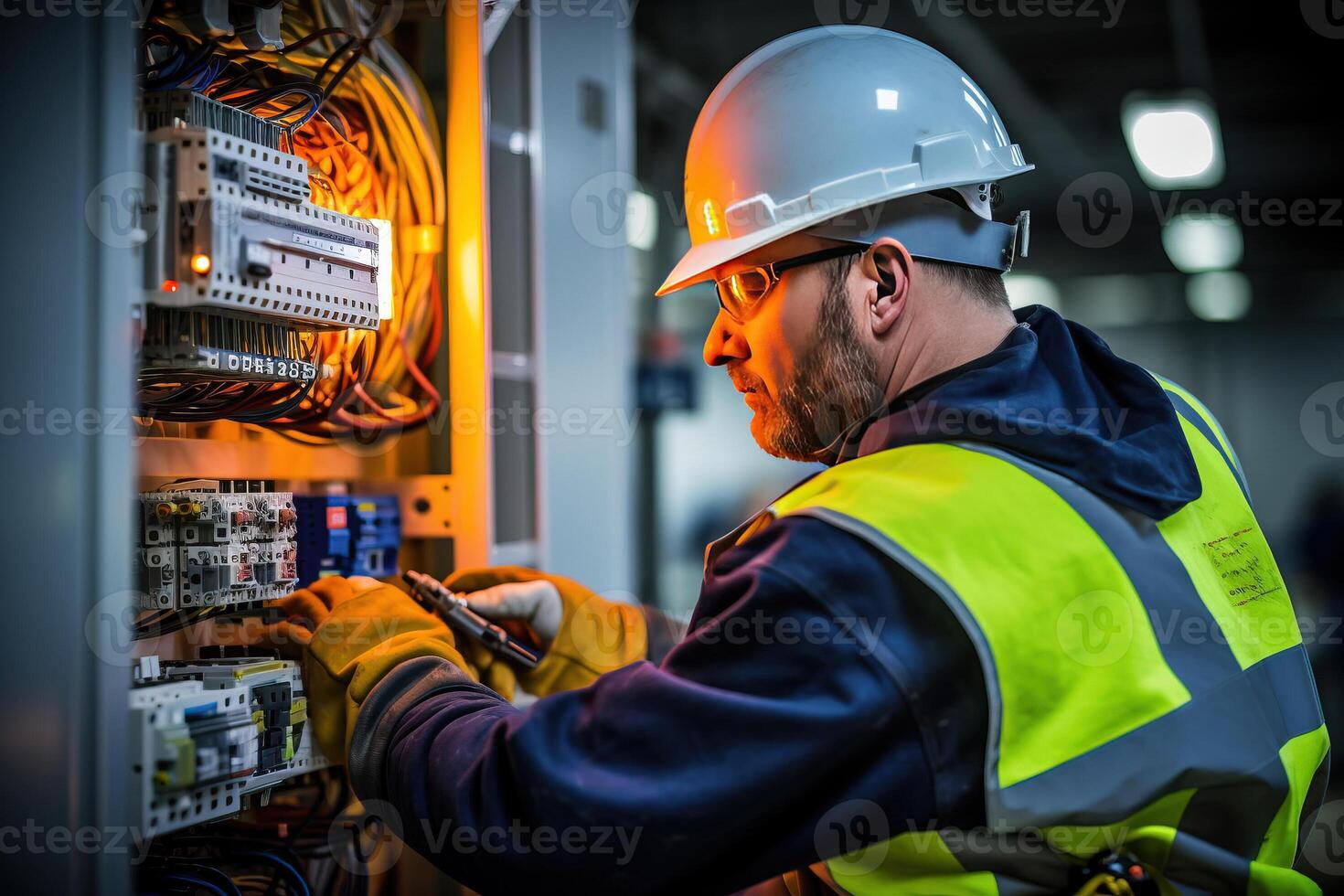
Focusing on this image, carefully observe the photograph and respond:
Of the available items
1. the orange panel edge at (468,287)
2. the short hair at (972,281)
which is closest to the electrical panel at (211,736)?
the orange panel edge at (468,287)

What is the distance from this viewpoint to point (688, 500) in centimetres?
685

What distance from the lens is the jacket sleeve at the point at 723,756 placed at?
0.96 metres

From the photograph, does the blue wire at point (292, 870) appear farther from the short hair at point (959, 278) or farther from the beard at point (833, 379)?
the short hair at point (959, 278)

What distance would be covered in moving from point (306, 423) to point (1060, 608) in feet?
3.41

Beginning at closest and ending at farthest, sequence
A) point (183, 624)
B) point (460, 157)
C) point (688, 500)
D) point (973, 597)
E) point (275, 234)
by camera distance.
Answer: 1. point (973, 597)
2. point (275, 234)
3. point (183, 624)
4. point (460, 157)
5. point (688, 500)

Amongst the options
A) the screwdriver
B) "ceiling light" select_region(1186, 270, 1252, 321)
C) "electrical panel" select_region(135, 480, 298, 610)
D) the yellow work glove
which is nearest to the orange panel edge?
the screwdriver

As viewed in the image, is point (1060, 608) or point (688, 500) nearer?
point (1060, 608)

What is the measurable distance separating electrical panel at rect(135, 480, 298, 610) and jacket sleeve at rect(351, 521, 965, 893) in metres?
0.36

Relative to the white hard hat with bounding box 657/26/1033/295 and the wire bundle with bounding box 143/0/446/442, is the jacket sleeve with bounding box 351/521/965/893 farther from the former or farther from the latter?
the wire bundle with bounding box 143/0/446/442

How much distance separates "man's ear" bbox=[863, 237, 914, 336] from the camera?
48.3 inches

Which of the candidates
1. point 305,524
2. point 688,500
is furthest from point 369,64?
point 688,500

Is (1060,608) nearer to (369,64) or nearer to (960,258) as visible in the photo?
(960,258)

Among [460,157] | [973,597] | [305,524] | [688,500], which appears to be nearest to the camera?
[973,597]

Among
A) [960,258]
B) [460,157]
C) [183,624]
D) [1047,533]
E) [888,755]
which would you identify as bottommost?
[888,755]
